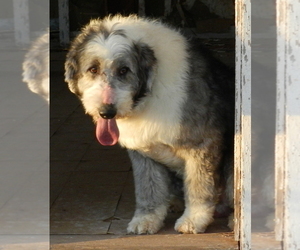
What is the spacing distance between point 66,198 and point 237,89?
179cm

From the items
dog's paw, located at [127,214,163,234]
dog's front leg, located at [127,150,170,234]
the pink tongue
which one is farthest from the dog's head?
dog's paw, located at [127,214,163,234]

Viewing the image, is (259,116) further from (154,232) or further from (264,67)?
(154,232)

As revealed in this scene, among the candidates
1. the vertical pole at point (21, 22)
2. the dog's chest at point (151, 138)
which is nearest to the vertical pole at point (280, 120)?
the dog's chest at point (151, 138)

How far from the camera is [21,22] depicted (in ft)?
39.1

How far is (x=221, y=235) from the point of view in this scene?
4.46 meters

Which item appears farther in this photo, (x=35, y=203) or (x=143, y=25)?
(x=35, y=203)

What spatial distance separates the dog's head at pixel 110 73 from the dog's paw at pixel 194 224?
0.76 m

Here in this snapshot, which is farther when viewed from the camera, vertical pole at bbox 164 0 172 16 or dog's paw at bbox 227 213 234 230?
vertical pole at bbox 164 0 172 16

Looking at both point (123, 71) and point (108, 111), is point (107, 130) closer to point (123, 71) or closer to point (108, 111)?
point (108, 111)

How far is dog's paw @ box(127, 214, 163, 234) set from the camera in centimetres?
450

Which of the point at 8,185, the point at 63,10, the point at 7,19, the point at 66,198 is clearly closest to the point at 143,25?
the point at 66,198

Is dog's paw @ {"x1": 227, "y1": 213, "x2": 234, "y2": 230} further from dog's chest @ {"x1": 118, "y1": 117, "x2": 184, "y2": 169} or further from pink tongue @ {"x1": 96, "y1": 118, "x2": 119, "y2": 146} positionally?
pink tongue @ {"x1": 96, "y1": 118, "x2": 119, "y2": 146}

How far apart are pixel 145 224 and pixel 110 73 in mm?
1052

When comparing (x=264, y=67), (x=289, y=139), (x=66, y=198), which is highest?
(x=264, y=67)
